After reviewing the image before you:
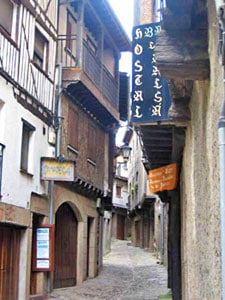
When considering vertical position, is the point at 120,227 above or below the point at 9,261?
above

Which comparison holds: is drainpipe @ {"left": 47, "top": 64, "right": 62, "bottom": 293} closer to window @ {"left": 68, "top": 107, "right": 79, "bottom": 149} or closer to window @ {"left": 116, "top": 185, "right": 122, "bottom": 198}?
window @ {"left": 68, "top": 107, "right": 79, "bottom": 149}

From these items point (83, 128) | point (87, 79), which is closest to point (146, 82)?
point (87, 79)

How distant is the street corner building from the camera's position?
1280cm

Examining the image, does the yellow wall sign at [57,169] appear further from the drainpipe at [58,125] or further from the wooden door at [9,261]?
the wooden door at [9,261]

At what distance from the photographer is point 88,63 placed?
57.0ft

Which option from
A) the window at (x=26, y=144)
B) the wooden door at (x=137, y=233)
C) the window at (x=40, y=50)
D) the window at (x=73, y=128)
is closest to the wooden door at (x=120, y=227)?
the wooden door at (x=137, y=233)

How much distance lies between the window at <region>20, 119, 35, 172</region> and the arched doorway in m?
3.59

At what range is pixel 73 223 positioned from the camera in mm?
18219

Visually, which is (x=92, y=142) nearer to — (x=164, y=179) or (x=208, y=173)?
(x=164, y=179)

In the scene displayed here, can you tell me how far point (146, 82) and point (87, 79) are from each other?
309 inches

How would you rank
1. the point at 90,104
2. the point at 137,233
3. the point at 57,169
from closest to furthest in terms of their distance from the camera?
the point at 57,169
the point at 90,104
the point at 137,233

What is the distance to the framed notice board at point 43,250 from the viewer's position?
14211 millimetres

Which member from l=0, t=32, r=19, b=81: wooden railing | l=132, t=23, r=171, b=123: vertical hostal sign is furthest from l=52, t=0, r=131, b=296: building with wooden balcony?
l=132, t=23, r=171, b=123: vertical hostal sign

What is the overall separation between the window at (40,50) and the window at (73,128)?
2.07 metres
